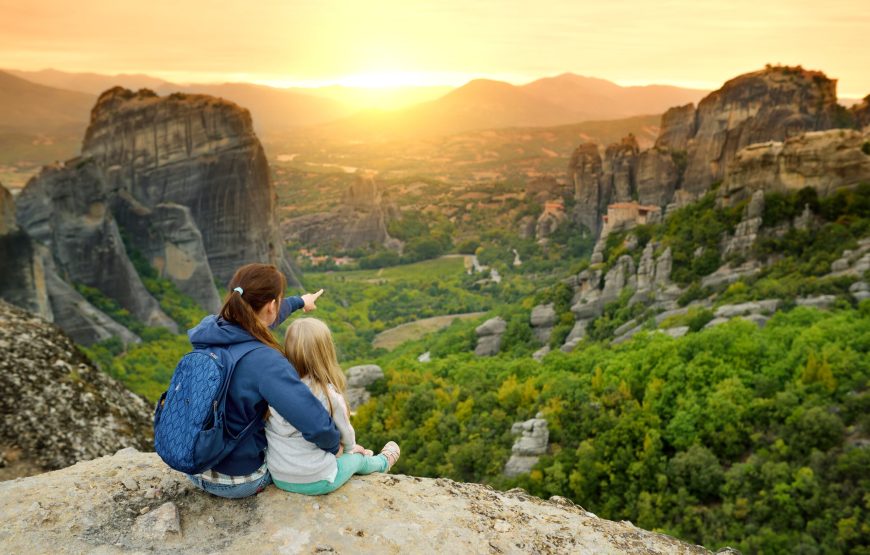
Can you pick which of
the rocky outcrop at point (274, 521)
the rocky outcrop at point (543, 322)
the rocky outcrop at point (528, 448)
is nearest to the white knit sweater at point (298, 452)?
the rocky outcrop at point (274, 521)

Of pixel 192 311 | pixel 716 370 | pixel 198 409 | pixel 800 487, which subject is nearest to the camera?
pixel 198 409

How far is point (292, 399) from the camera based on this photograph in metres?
5.02

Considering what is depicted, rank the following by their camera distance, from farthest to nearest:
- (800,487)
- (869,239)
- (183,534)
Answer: (869,239)
(800,487)
(183,534)

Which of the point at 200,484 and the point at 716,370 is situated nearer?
the point at 200,484

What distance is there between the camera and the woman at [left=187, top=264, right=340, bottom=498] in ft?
16.5

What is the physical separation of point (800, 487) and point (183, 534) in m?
12.5

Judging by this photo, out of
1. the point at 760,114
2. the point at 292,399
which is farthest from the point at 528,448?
the point at 760,114

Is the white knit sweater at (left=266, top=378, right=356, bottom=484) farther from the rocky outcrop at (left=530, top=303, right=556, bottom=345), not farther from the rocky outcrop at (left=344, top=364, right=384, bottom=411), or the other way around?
the rocky outcrop at (left=530, top=303, right=556, bottom=345)

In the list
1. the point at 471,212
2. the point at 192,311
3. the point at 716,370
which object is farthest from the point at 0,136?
the point at 716,370

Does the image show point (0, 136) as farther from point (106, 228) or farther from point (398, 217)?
point (106, 228)

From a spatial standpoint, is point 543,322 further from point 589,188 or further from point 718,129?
point 589,188

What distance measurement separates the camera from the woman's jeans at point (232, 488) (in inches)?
213

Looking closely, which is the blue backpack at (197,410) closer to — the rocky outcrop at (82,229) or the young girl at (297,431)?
the young girl at (297,431)

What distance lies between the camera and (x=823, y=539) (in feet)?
40.2
